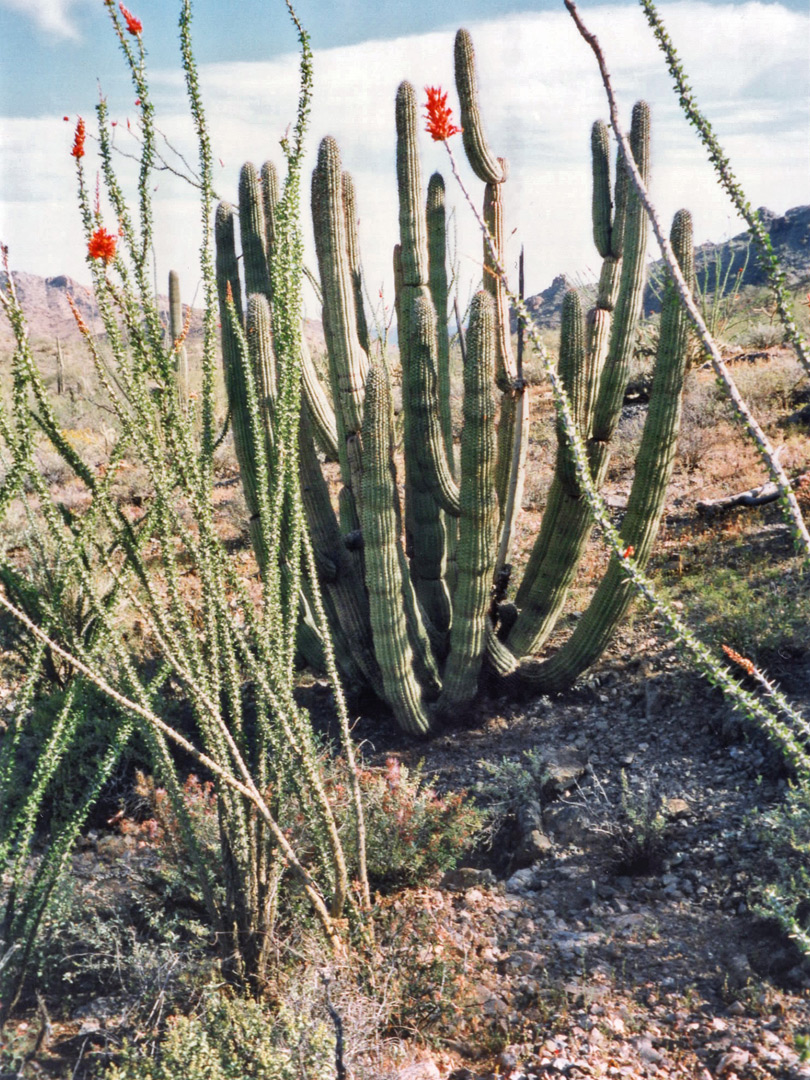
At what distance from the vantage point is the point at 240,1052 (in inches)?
110

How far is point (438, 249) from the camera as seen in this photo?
572cm

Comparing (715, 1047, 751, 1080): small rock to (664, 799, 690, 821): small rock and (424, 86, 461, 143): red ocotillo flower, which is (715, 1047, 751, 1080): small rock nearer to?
(664, 799, 690, 821): small rock

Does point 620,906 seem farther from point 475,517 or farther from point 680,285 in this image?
point 680,285

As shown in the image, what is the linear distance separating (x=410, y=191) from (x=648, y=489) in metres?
2.35

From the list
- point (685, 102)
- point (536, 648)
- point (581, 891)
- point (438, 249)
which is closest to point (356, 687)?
point (536, 648)

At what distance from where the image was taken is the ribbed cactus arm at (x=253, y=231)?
206 inches

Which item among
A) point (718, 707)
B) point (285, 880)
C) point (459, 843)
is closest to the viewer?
point (285, 880)

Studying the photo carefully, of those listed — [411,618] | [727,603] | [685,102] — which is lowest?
[411,618]

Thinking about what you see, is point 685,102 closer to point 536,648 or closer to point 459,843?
point 459,843

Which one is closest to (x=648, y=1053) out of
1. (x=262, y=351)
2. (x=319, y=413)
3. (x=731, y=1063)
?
(x=731, y=1063)

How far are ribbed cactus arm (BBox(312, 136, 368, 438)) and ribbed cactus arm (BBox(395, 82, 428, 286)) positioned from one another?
378mm

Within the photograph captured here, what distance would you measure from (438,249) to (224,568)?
3.43 metres

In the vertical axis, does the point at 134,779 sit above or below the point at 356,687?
below

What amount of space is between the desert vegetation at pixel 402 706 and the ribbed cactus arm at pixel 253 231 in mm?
23
